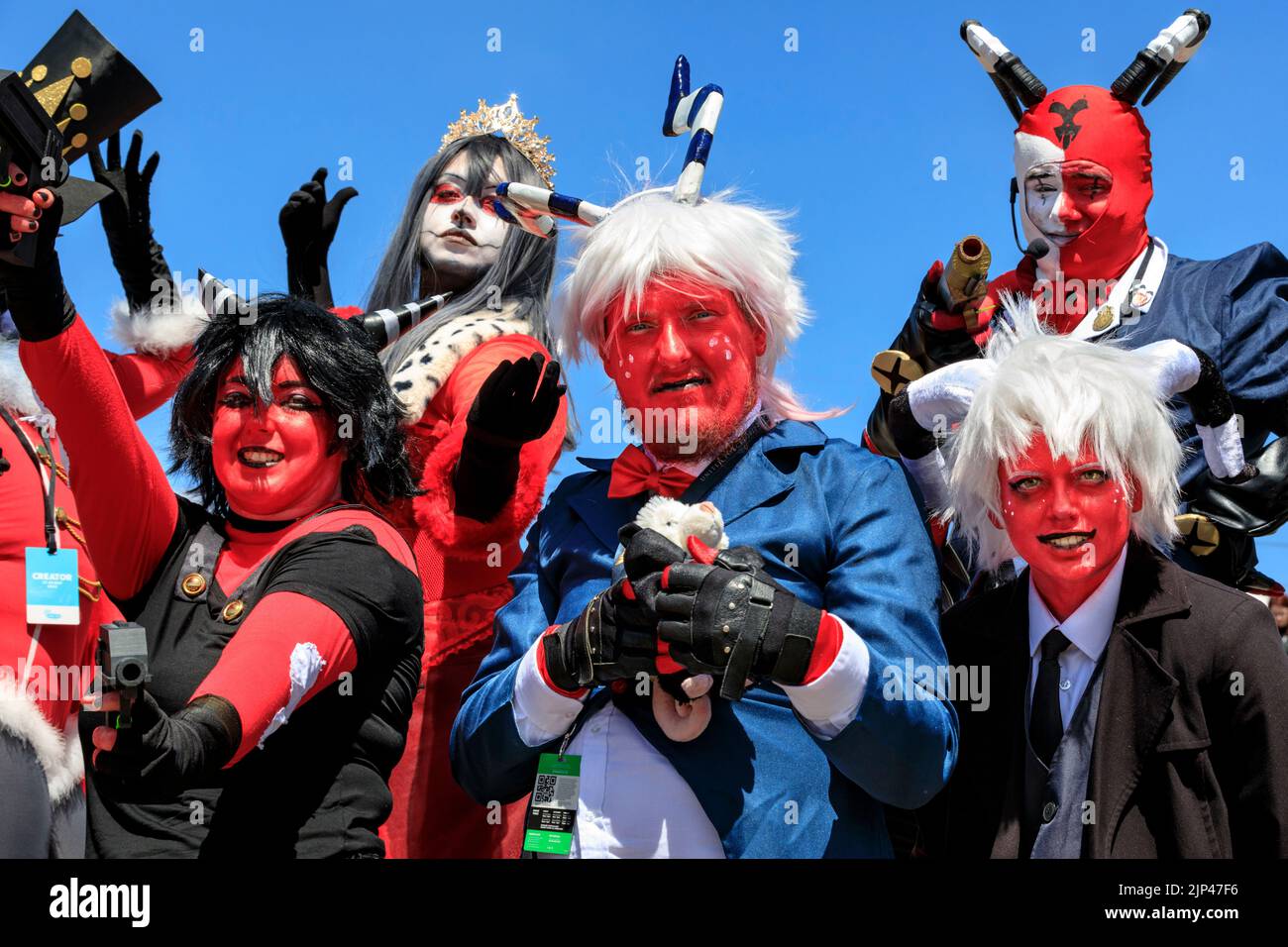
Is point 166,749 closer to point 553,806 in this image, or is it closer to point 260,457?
point 553,806

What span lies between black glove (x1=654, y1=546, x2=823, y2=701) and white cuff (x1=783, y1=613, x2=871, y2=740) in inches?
1.8

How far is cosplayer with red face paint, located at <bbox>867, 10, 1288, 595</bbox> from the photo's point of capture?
3.53 m

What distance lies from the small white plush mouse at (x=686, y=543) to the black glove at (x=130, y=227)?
1.95m

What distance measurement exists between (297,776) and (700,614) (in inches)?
38.5

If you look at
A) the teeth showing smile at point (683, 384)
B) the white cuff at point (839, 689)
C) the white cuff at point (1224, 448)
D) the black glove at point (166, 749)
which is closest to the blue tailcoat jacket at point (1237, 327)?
the white cuff at point (1224, 448)

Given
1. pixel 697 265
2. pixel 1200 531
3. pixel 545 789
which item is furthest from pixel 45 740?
pixel 1200 531

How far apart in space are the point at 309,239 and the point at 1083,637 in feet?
8.82

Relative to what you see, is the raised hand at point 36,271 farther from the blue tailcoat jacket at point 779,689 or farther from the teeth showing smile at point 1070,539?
the teeth showing smile at point 1070,539

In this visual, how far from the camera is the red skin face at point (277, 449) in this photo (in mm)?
3377

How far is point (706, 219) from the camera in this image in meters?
3.32

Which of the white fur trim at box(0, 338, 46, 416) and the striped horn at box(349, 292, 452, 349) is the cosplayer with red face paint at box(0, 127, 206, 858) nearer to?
the white fur trim at box(0, 338, 46, 416)

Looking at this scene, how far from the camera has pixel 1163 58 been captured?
4.21 metres
